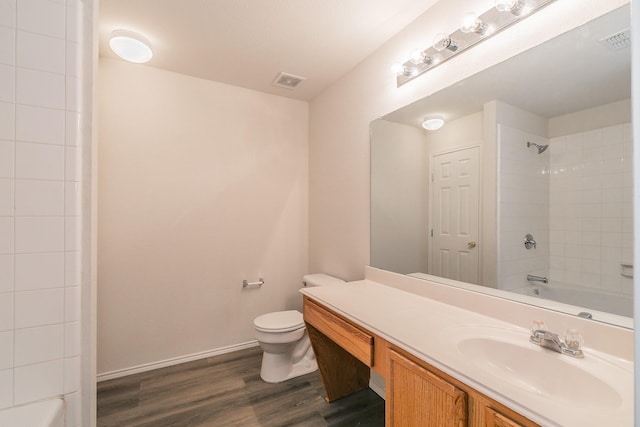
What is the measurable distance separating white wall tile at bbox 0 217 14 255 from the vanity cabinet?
1.37 metres

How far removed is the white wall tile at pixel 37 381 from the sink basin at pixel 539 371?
1.51 m

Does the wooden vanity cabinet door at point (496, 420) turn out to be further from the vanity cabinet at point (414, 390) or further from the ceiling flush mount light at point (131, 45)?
the ceiling flush mount light at point (131, 45)

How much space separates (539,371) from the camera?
0.97 m

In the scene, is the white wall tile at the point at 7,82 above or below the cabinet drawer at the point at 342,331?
above

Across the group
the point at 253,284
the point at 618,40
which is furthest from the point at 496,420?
the point at 253,284

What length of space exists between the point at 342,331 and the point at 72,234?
125cm

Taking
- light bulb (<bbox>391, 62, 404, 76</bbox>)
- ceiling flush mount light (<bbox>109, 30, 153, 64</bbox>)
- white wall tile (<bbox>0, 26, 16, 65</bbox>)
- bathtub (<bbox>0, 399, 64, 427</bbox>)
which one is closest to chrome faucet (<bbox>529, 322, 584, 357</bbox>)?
light bulb (<bbox>391, 62, 404, 76</bbox>)

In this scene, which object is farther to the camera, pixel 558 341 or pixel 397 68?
pixel 397 68

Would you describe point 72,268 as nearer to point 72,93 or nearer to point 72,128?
point 72,128

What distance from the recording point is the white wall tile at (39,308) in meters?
1.00

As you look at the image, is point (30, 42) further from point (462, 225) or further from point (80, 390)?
point (462, 225)

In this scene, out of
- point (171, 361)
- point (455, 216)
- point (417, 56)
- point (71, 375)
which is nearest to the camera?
point (71, 375)

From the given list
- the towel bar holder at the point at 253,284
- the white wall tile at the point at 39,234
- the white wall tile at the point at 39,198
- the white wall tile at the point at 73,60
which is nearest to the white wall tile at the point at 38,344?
the white wall tile at the point at 39,234

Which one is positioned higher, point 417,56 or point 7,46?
point 417,56
